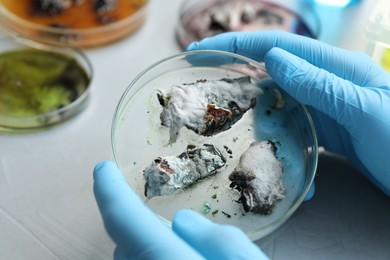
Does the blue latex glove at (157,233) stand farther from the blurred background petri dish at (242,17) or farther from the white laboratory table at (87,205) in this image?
the blurred background petri dish at (242,17)

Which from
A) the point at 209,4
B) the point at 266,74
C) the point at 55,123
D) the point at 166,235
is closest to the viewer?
the point at 166,235

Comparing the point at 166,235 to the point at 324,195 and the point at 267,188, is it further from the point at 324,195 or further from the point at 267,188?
the point at 324,195

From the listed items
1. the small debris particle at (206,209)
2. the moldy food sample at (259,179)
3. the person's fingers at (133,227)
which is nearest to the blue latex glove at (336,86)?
the moldy food sample at (259,179)

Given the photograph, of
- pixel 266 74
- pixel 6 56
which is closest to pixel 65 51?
pixel 6 56

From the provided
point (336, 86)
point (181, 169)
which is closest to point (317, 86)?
point (336, 86)

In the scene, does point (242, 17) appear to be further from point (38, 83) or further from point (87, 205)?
point (87, 205)

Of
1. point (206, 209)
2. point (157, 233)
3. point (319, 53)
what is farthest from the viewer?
point (319, 53)

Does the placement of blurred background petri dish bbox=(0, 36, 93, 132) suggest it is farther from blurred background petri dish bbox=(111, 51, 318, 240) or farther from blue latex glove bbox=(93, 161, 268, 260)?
blue latex glove bbox=(93, 161, 268, 260)
